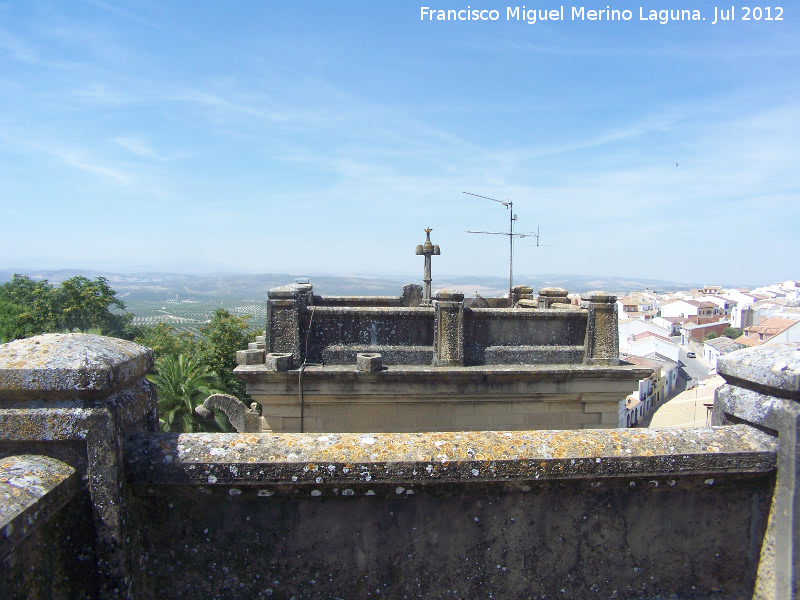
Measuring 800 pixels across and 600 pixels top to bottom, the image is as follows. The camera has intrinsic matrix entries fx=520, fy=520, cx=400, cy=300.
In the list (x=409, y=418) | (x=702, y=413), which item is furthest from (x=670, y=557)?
(x=702, y=413)

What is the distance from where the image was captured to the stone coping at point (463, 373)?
8188 millimetres

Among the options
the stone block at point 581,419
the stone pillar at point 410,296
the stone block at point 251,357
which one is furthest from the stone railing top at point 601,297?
the stone block at point 251,357

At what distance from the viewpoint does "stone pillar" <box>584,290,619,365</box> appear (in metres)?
8.91

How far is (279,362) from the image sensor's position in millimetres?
8156

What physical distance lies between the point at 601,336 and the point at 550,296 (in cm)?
357

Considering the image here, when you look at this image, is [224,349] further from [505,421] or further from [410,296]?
[505,421]

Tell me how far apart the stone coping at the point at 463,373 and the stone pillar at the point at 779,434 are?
552 cm

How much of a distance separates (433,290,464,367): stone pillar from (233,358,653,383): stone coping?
167 millimetres

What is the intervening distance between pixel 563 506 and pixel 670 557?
2.34ft

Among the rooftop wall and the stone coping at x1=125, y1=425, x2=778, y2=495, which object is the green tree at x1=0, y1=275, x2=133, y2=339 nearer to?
the rooftop wall

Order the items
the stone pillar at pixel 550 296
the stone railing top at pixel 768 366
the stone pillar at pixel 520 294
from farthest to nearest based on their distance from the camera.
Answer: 1. the stone pillar at pixel 520 294
2. the stone pillar at pixel 550 296
3. the stone railing top at pixel 768 366

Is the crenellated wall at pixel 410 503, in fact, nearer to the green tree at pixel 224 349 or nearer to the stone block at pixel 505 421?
the stone block at pixel 505 421

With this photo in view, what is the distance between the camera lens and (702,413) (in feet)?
138

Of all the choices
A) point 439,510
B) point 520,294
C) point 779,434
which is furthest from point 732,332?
point 439,510
